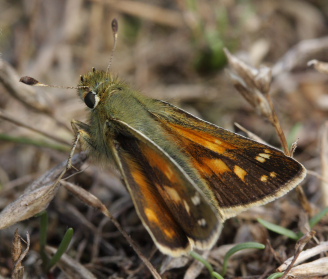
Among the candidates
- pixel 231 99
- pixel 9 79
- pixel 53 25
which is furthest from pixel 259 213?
pixel 53 25

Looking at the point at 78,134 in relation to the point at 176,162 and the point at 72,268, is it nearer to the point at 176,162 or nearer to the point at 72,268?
the point at 176,162

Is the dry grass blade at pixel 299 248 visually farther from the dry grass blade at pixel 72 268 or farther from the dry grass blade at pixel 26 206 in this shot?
the dry grass blade at pixel 26 206

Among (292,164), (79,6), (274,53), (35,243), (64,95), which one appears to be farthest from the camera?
(79,6)

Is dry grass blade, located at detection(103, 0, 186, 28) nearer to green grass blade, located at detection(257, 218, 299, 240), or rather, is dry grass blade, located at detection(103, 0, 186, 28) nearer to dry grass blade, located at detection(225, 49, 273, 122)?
dry grass blade, located at detection(225, 49, 273, 122)

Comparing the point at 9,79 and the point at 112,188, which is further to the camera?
the point at 112,188

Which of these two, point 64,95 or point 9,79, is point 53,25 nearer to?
point 64,95

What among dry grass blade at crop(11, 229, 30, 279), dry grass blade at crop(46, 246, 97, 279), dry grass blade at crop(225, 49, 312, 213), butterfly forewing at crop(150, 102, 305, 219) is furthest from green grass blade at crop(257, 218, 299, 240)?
dry grass blade at crop(11, 229, 30, 279)

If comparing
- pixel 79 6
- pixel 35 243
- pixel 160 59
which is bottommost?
pixel 35 243
